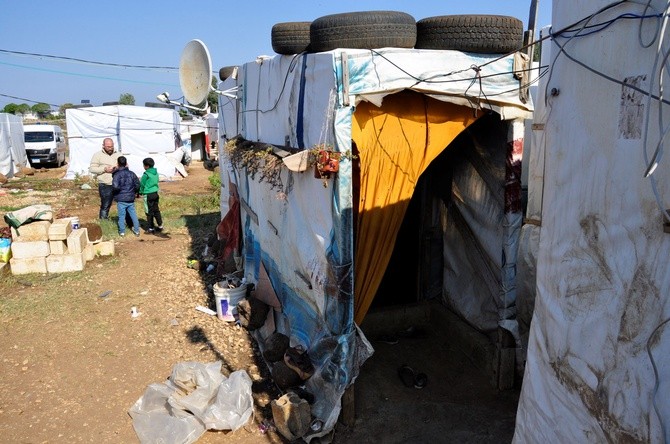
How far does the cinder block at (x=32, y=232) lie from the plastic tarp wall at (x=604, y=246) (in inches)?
328

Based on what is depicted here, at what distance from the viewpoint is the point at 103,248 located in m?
9.56

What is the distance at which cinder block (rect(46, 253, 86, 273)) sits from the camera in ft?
28.2

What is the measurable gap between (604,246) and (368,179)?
94.3 inches

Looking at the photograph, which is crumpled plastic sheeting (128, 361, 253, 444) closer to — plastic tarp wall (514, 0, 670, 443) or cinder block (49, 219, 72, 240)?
plastic tarp wall (514, 0, 670, 443)

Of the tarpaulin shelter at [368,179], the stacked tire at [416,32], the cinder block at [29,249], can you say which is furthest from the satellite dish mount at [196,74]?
the cinder block at [29,249]

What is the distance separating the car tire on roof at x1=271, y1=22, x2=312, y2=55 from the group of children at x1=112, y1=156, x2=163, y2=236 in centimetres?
639

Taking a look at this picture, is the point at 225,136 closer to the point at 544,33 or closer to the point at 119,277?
the point at 119,277

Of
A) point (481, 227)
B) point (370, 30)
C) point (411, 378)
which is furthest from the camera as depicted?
point (481, 227)

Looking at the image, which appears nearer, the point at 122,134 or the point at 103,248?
the point at 103,248

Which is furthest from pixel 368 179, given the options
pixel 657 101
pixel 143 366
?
pixel 143 366

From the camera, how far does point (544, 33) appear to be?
6.83 meters

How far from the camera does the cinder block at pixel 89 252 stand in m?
9.07

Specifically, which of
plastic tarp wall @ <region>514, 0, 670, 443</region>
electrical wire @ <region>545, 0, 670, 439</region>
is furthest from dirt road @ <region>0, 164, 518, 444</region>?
electrical wire @ <region>545, 0, 670, 439</region>

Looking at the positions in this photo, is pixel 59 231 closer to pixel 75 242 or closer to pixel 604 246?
pixel 75 242
